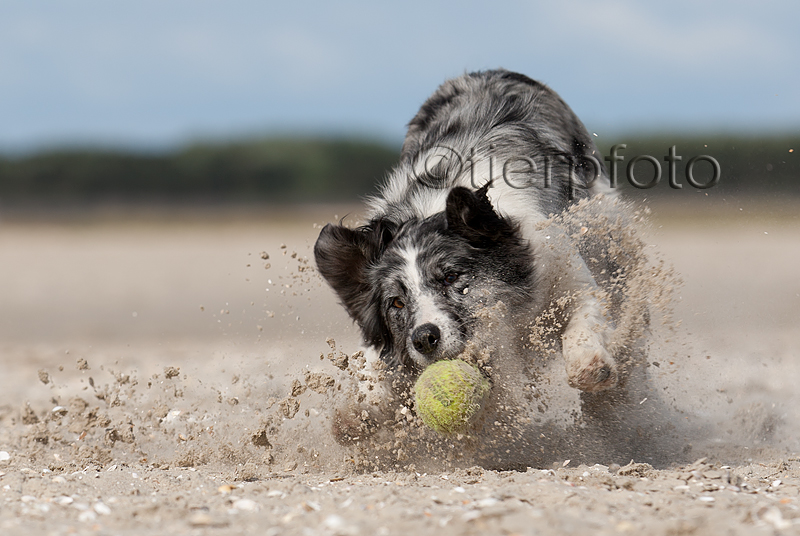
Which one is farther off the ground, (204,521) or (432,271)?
(432,271)

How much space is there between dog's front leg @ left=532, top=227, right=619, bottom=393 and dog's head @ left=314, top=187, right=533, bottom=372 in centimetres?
14

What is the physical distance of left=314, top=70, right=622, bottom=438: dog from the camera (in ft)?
15.1

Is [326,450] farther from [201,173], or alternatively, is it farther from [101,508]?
[201,173]

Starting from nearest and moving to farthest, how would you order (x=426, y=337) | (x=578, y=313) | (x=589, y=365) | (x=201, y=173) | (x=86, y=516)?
(x=86, y=516)
(x=589, y=365)
(x=426, y=337)
(x=578, y=313)
(x=201, y=173)

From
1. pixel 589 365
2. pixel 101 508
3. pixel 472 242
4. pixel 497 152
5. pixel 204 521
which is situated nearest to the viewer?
pixel 204 521

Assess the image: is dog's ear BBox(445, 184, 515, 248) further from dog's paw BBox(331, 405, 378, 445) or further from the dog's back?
dog's paw BBox(331, 405, 378, 445)

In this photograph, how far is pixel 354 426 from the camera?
4.79 m

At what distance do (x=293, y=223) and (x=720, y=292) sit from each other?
21.8 metres

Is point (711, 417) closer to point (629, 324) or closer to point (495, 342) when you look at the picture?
point (629, 324)

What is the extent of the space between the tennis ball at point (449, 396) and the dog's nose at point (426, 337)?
163 mm

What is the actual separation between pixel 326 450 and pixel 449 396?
1130 mm

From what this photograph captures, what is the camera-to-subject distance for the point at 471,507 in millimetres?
3146

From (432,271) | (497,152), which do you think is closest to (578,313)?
(432,271)

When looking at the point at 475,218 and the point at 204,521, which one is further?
the point at 475,218
